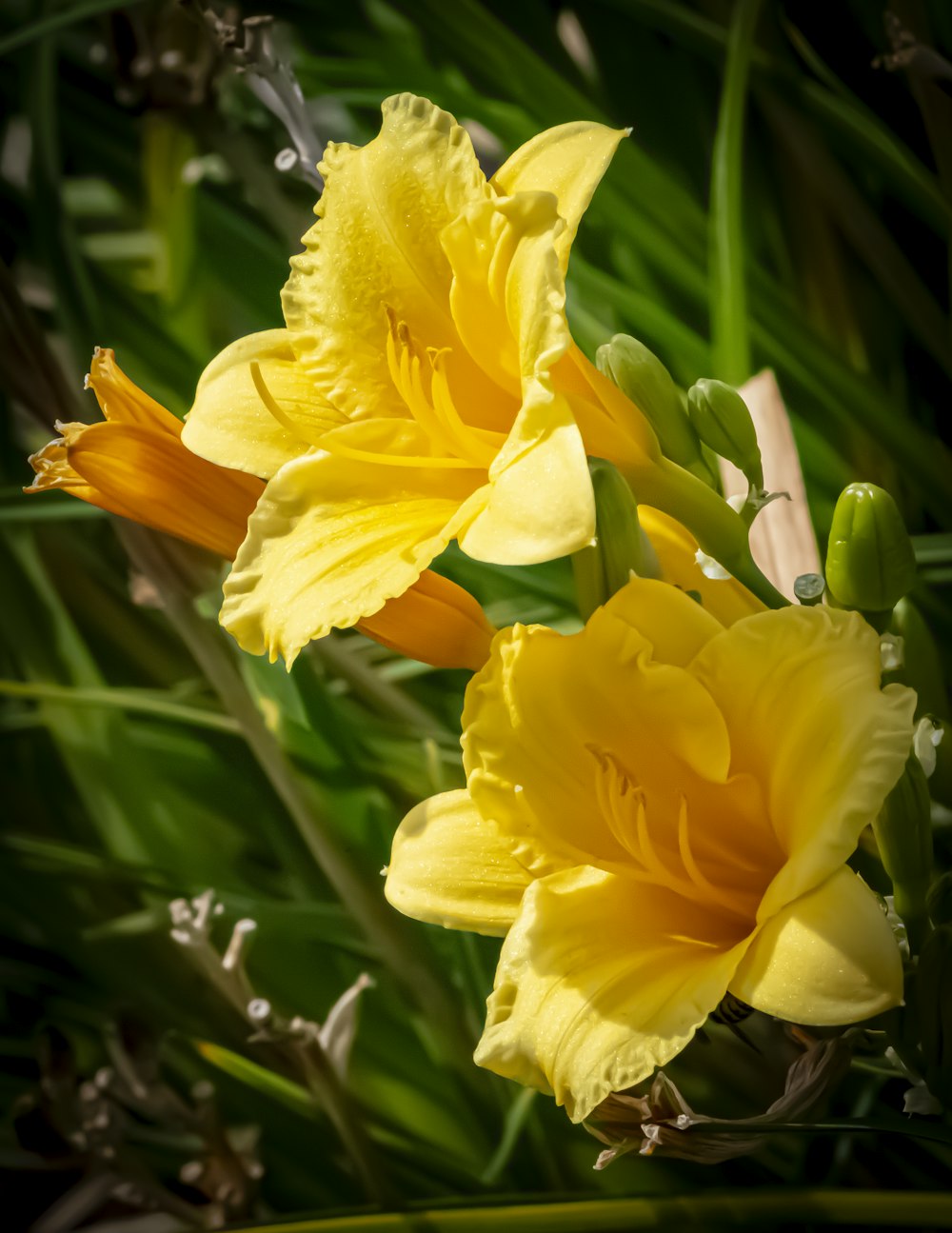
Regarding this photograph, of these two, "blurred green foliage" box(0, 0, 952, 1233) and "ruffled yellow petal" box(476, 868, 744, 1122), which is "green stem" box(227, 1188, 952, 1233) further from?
"ruffled yellow petal" box(476, 868, 744, 1122)

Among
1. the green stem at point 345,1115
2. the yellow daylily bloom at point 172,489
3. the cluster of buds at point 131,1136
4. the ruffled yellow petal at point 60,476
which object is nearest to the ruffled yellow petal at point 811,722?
the yellow daylily bloom at point 172,489

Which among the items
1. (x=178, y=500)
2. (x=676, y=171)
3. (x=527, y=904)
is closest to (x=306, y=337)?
(x=178, y=500)

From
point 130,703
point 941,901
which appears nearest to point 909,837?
point 941,901

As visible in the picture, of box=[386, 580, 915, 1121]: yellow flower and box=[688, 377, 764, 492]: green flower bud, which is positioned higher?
box=[688, 377, 764, 492]: green flower bud

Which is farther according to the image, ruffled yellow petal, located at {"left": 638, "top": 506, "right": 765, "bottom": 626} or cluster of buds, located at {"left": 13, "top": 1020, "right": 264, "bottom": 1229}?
cluster of buds, located at {"left": 13, "top": 1020, "right": 264, "bottom": 1229}

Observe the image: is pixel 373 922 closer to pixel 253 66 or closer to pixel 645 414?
pixel 645 414

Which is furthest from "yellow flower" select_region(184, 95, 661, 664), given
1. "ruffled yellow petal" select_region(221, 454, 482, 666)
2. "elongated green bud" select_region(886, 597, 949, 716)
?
"elongated green bud" select_region(886, 597, 949, 716)

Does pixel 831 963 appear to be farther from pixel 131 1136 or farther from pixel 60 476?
pixel 131 1136
